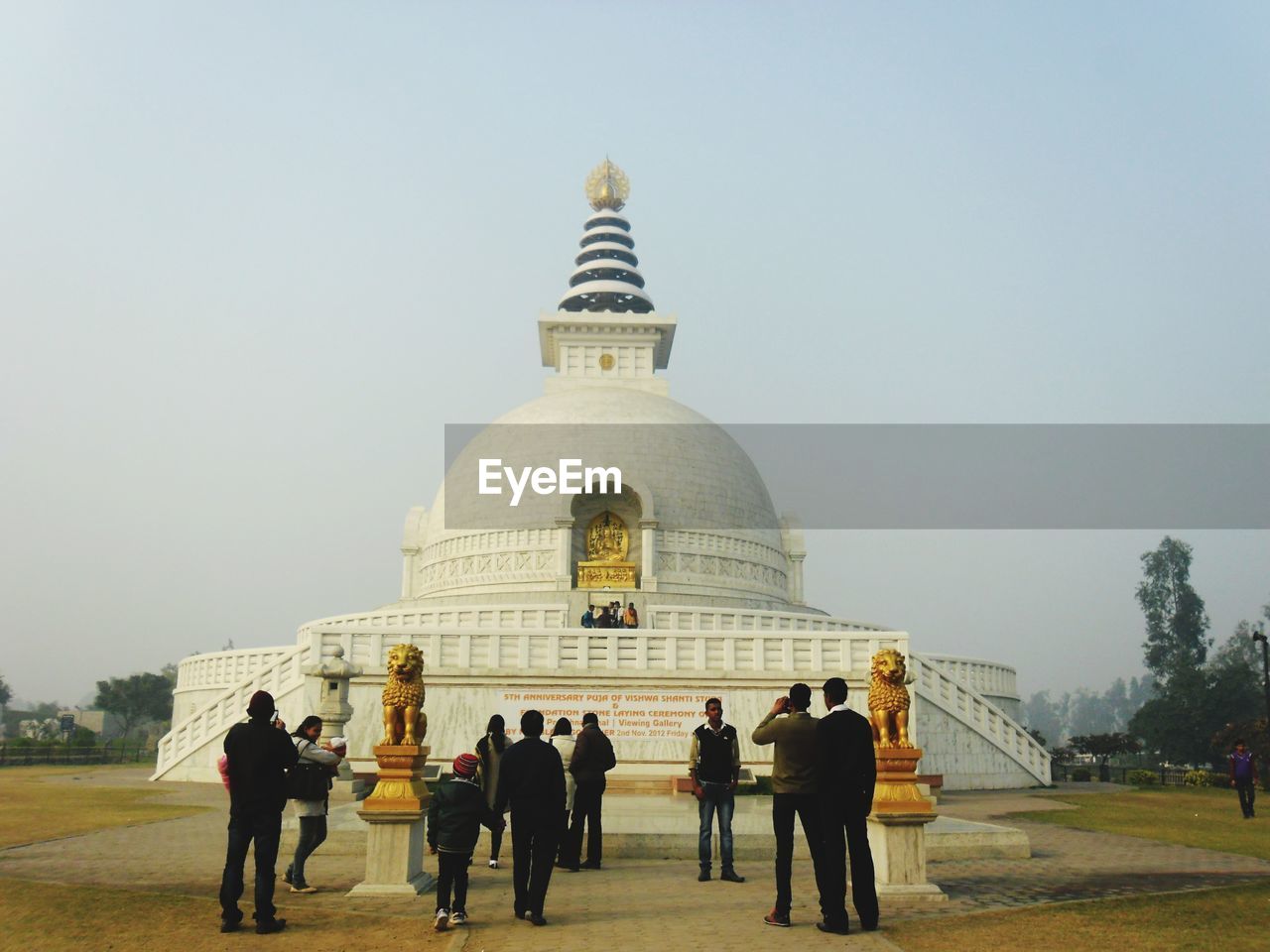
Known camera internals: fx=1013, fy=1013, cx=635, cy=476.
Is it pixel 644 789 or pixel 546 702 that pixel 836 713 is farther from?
pixel 546 702

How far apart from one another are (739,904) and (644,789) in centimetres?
993

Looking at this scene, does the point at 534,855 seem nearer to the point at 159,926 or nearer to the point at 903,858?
the point at 159,926

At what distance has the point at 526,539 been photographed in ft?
106

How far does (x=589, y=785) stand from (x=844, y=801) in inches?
139

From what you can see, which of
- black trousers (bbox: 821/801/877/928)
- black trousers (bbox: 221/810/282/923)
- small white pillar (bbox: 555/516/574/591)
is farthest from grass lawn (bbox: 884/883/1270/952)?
small white pillar (bbox: 555/516/574/591)

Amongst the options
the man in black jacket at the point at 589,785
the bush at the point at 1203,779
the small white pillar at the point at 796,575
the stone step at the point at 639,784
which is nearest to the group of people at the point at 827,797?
the man in black jacket at the point at 589,785

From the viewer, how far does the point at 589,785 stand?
10.7m

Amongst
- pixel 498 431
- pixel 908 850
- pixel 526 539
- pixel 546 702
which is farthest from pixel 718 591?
pixel 908 850

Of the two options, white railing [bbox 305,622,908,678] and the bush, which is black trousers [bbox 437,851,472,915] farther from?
the bush

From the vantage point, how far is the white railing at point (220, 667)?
91.6 ft

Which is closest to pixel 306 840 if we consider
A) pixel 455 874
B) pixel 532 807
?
pixel 455 874

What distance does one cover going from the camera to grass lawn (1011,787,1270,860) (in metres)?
14.9

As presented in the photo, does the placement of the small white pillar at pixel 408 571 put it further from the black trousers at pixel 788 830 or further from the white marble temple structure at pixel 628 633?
the black trousers at pixel 788 830

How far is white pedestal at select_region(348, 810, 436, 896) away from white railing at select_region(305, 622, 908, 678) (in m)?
10.9
